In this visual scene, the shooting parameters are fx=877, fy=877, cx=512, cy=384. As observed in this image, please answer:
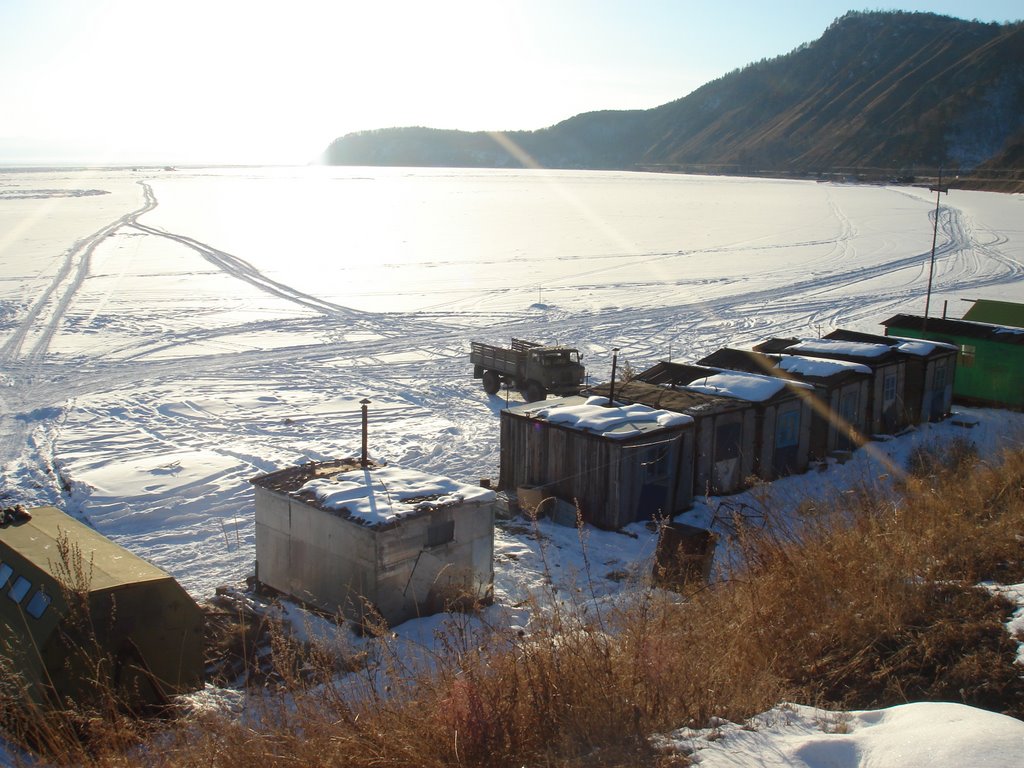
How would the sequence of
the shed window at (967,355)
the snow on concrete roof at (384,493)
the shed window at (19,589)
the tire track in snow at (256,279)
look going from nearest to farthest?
the shed window at (19,589)
the snow on concrete roof at (384,493)
the shed window at (967,355)
the tire track in snow at (256,279)

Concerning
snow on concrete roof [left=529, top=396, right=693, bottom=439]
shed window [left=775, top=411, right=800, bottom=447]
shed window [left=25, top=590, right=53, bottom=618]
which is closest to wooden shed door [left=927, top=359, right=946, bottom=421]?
shed window [left=775, top=411, right=800, bottom=447]

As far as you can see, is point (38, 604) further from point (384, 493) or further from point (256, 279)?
point (256, 279)

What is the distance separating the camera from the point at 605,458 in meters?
14.2

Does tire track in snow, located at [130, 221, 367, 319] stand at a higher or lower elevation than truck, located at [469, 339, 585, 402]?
higher

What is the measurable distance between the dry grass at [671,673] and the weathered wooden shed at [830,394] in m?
10.3

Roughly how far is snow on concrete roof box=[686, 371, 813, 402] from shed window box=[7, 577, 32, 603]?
12087mm

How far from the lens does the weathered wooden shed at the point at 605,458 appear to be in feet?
46.6

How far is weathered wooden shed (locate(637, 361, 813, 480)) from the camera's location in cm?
1634

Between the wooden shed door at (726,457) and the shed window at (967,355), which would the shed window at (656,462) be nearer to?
the wooden shed door at (726,457)

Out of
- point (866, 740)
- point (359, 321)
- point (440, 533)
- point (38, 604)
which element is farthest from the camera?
point (359, 321)

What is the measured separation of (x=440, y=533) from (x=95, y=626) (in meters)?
4.06

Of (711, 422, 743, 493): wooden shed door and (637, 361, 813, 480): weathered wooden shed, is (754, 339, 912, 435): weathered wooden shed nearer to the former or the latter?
(637, 361, 813, 480): weathered wooden shed

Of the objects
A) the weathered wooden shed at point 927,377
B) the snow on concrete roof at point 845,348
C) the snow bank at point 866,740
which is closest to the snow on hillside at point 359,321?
the weathered wooden shed at point 927,377

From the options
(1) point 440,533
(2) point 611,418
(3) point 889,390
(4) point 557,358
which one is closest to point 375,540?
(1) point 440,533
